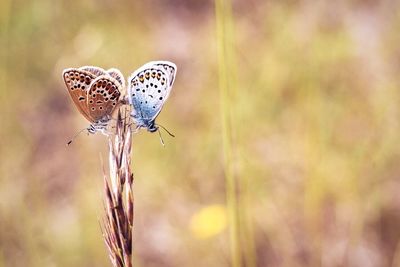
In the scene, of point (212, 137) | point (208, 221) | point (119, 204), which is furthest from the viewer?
point (212, 137)

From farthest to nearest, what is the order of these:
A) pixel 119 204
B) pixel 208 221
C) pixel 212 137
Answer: pixel 212 137 < pixel 208 221 < pixel 119 204

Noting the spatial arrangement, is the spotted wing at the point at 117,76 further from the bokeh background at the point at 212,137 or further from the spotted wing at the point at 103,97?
the bokeh background at the point at 212,137

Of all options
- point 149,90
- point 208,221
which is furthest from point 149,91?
point 208,221

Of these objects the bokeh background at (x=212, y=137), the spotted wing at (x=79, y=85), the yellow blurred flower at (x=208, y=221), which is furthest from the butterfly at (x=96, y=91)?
the yellow blurred flower at (x=208, y=221)

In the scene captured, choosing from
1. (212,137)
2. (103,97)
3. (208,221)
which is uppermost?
(212,137)

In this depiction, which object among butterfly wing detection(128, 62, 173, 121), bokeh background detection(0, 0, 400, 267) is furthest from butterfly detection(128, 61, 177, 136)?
bokeh background detection(0, 0, 400, 267)

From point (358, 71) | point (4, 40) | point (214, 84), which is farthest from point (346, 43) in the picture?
point (4, 40)

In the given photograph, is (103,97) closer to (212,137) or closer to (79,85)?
(79,85)

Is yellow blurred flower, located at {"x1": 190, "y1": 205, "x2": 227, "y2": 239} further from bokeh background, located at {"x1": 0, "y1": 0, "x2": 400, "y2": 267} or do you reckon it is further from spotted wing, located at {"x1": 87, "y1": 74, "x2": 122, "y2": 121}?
spotted wing, located at {"x1": 87, "y1": 74, "x2": 122, "y2": 121}

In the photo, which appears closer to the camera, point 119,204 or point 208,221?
point 119,204
